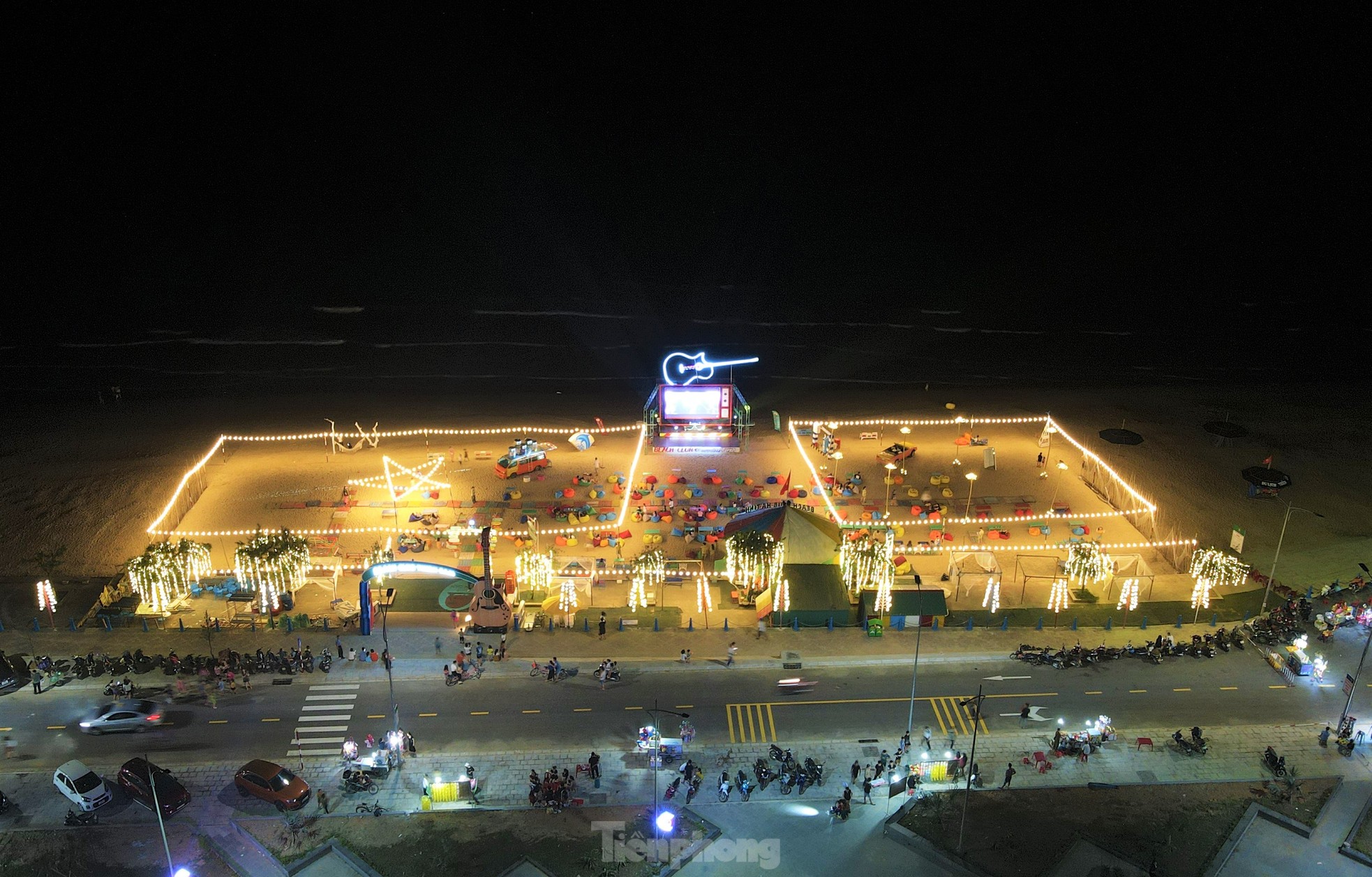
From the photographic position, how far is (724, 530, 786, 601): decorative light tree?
4641 centimetres

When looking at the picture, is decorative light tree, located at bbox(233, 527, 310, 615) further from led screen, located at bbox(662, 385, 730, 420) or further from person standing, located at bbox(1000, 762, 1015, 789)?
person standing, located at bbox(1000, 762, 1015, 789)

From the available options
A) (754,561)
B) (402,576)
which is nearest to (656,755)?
(754,561)

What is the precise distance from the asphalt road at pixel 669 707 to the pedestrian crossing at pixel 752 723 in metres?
0.07

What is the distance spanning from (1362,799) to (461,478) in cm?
4994

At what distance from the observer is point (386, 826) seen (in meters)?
31.6

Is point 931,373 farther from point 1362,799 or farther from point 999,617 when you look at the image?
point 1362,799

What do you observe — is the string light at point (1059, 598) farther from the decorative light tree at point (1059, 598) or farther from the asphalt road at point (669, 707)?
the asphalt road at point (669, 707)

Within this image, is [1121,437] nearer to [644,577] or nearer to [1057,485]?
[1057,485]

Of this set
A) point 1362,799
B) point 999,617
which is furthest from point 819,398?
point 1362,799

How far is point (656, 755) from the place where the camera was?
3256cm

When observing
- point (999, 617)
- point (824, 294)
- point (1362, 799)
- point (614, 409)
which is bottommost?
point (1362, 799)

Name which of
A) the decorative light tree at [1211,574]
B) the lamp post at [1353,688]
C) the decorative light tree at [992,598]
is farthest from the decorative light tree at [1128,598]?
the lamp post at [1353,688]

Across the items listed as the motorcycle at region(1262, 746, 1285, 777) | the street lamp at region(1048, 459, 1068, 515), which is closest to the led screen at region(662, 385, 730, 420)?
the street lamp at region(1048, 459, 1068, 515)

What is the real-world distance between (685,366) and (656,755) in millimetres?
35974
